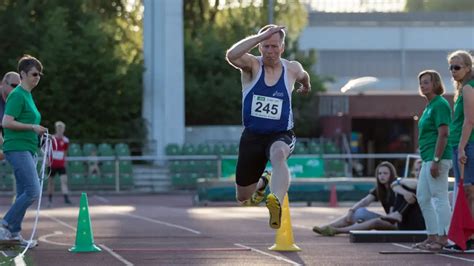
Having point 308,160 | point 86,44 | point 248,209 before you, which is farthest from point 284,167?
point 86,44

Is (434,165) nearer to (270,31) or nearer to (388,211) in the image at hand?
(388,211)

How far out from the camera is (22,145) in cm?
1198

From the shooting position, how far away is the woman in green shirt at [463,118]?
37.8 feet

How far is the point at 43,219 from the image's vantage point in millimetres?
18562

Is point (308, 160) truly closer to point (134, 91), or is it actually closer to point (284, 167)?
point (134, 91)

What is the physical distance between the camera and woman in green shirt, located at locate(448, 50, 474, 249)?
37.8ft

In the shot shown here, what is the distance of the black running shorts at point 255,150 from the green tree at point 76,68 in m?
29.2

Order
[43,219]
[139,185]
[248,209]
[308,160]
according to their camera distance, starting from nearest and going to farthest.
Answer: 1. [43,219]
2. [248,209]
3. [308,160]
4. [139,185]

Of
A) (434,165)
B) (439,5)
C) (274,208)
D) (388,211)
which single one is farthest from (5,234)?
(439,5)

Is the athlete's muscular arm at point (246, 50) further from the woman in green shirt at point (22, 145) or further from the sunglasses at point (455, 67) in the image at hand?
the woman in green shirt at point (22, 145)

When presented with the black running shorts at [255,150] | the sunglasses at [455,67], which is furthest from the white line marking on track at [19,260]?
the sunglasses at [455,67]

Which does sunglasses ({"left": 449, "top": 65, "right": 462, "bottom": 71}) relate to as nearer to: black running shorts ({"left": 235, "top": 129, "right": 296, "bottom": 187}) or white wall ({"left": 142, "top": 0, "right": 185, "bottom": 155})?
black running shorts ({"left": 235, "top": 129, "right": 296, "bottom": 187})

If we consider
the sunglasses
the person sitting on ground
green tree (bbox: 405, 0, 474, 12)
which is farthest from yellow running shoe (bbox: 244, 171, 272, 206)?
green tree (bbox: 405, 0, 474, 12)

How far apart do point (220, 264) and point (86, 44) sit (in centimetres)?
3000
